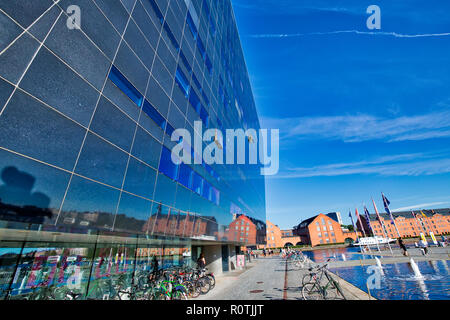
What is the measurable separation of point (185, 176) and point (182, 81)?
17.4ft

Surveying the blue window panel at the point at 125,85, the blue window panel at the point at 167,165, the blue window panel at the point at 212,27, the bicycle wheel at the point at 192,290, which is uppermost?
the blue window panel at the point at 212,27

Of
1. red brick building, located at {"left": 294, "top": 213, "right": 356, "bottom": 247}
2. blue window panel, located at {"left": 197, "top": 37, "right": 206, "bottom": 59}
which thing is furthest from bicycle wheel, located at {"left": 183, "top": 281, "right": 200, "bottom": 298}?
red brick building, located at {"left": 294, "top": 213, "right": 356, "bottom": 247}

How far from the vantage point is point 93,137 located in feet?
18.5

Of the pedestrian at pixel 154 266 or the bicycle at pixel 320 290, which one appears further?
the pedestrian at pixel 154 266

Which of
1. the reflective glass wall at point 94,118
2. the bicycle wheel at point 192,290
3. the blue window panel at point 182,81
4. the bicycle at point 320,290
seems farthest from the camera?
the bicycle wheel at point 192,290

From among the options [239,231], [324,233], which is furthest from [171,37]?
[324,233]

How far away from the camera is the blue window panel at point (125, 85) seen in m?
6.69

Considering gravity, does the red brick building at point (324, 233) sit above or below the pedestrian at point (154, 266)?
above

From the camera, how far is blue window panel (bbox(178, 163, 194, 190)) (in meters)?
10.6

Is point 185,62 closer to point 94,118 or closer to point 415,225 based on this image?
point 94,118

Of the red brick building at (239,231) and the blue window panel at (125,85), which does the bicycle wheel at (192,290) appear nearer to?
the red brick building at (239,231)

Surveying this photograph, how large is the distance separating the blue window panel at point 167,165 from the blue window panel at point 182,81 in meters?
4.07

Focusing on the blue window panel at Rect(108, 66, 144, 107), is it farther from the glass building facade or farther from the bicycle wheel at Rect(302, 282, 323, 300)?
the bicycle wheel at Rect(302, 282, 323, 300)

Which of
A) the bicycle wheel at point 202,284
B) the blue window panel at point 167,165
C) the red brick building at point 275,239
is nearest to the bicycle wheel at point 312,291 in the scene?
the bicycle wheel at point 202,284
